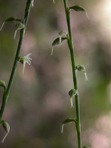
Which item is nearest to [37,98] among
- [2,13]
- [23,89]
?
[23,89]

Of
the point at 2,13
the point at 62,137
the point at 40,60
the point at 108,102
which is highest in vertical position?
the point at 2,13

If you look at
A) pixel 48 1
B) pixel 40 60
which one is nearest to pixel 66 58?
pixel 40 60

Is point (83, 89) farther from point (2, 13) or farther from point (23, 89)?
point (2, 13)

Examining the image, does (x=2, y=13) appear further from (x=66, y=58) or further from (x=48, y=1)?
(x=66, y=58)

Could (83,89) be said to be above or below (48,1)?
below

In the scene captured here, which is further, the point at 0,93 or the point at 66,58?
the point at 66,58

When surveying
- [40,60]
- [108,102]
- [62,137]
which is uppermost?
[40,60]
